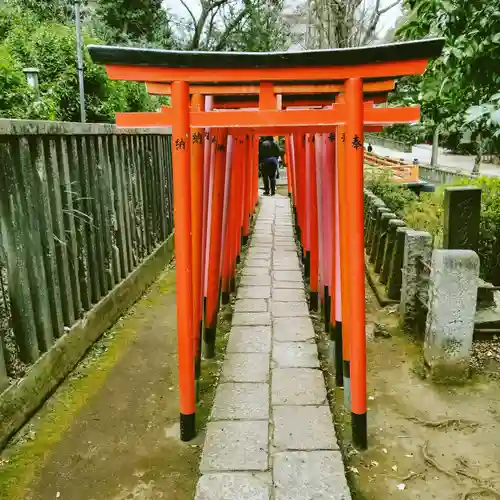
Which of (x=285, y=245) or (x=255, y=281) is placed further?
(x=285, y=245)

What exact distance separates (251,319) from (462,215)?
93.9 inches

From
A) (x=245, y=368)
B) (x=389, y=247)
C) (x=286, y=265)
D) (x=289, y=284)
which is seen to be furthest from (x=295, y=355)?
(x=286, y=265)

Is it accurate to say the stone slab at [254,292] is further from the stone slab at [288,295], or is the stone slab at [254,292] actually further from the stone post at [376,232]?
the stone post at [376,232]

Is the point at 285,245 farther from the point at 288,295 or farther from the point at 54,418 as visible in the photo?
the point at 54,418

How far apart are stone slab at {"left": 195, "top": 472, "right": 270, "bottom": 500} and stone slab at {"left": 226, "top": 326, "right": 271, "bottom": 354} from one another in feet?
5.81

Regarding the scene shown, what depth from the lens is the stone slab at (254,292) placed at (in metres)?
6.07

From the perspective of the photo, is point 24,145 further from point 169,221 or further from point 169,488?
point 169,221

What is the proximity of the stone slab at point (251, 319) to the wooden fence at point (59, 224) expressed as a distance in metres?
1.45


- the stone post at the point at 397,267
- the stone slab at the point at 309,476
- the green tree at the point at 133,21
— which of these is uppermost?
the green tree at the point at 133,21

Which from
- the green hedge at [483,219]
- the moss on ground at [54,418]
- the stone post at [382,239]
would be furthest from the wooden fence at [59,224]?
the green hedge at [483,219]

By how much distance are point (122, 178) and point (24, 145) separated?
7.39 feet

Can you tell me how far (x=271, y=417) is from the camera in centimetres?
346

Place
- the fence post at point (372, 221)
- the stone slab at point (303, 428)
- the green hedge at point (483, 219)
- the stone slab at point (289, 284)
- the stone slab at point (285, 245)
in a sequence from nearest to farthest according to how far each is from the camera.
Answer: the stone slab at point (303, 428), the stone slab at point (289, 284), the green hedge at point (483, 219), the fence post at point (372, 221), the stone slab at point (285, 245)

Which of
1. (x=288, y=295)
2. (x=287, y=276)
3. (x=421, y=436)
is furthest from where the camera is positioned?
(x=287, y=276)
